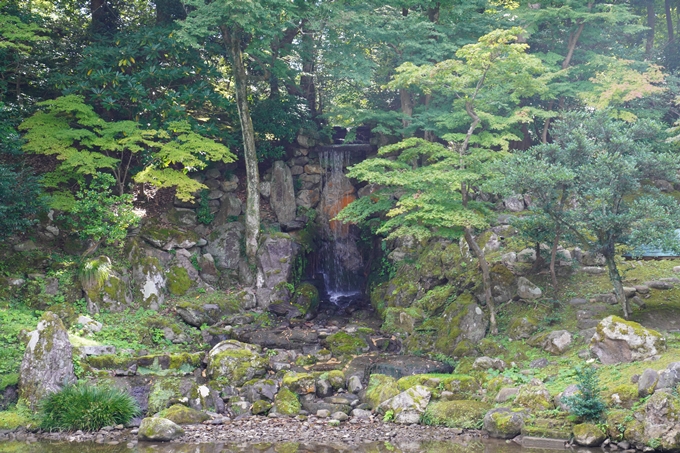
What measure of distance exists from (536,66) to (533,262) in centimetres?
534

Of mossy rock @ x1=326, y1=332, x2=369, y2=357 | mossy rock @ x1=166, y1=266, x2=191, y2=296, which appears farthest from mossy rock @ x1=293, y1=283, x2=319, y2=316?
mossy rock @ x1=166, y1=266, x2=191, y2=296

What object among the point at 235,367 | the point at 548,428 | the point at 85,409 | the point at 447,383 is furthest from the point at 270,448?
→ the point at 548,428

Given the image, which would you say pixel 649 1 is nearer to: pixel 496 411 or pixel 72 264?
pixel 496 411

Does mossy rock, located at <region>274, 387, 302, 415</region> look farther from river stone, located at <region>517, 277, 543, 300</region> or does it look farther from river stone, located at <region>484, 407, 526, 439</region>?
river stone, located at <region>517, 277, 543, 300</region>

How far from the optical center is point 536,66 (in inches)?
506

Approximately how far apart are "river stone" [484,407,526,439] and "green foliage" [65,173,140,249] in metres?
11.2

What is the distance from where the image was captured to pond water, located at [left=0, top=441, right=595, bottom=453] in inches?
354

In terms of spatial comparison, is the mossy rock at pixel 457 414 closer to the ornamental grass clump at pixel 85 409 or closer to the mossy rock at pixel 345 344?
the mossy rock at pixel 345 344

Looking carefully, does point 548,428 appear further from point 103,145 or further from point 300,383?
point 103,145

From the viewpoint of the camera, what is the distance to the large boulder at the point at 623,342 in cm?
1032

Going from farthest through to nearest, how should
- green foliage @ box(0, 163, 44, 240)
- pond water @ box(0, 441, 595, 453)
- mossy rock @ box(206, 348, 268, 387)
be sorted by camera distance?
→ green foliage @ box(0, 163, 44, 240)
mossy rock @ box(206, 348, 268, 387)
pond water @ box(0, 441, 595, 453)

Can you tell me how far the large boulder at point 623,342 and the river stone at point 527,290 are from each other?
9.31ft

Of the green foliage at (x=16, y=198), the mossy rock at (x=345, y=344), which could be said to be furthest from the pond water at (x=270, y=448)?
the green foliage at (x=16, y=198)

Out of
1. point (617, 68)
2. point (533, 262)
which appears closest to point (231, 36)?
point (533, 262)
